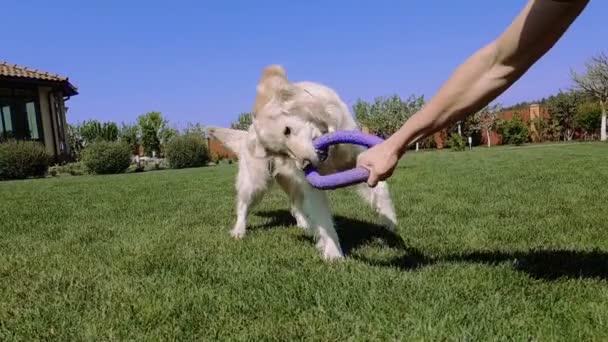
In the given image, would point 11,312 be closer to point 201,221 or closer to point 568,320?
point 568,320

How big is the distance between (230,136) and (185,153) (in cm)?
2040

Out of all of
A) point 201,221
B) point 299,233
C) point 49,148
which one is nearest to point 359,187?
point 299,233

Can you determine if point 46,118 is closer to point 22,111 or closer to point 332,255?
point 22,111

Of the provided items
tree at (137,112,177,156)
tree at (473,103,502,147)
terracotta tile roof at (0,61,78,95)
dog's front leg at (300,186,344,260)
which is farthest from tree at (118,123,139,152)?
dog's front leg at (300,186,344,260)

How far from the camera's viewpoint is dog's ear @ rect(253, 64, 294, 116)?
3867 mm

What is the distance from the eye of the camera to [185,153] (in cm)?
2602

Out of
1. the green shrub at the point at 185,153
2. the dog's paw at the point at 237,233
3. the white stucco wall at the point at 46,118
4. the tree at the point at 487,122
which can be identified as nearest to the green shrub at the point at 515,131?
the tree at the point at 487,122

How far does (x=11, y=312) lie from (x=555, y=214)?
483 cm

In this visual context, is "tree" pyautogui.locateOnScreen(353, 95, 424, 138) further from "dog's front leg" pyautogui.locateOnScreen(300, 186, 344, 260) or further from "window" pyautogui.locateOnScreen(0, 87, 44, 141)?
"dog's front leg" pyautogui.locateOnScreen(300, 186, 344, 260)

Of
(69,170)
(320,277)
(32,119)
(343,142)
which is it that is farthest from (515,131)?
(320,277)

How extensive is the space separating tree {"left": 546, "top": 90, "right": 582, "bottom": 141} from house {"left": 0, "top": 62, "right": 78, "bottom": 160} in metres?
35.4

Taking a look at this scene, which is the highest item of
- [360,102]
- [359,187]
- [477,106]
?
[360,102]

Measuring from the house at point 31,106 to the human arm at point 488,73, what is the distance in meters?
24.2

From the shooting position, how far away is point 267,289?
3.26m
